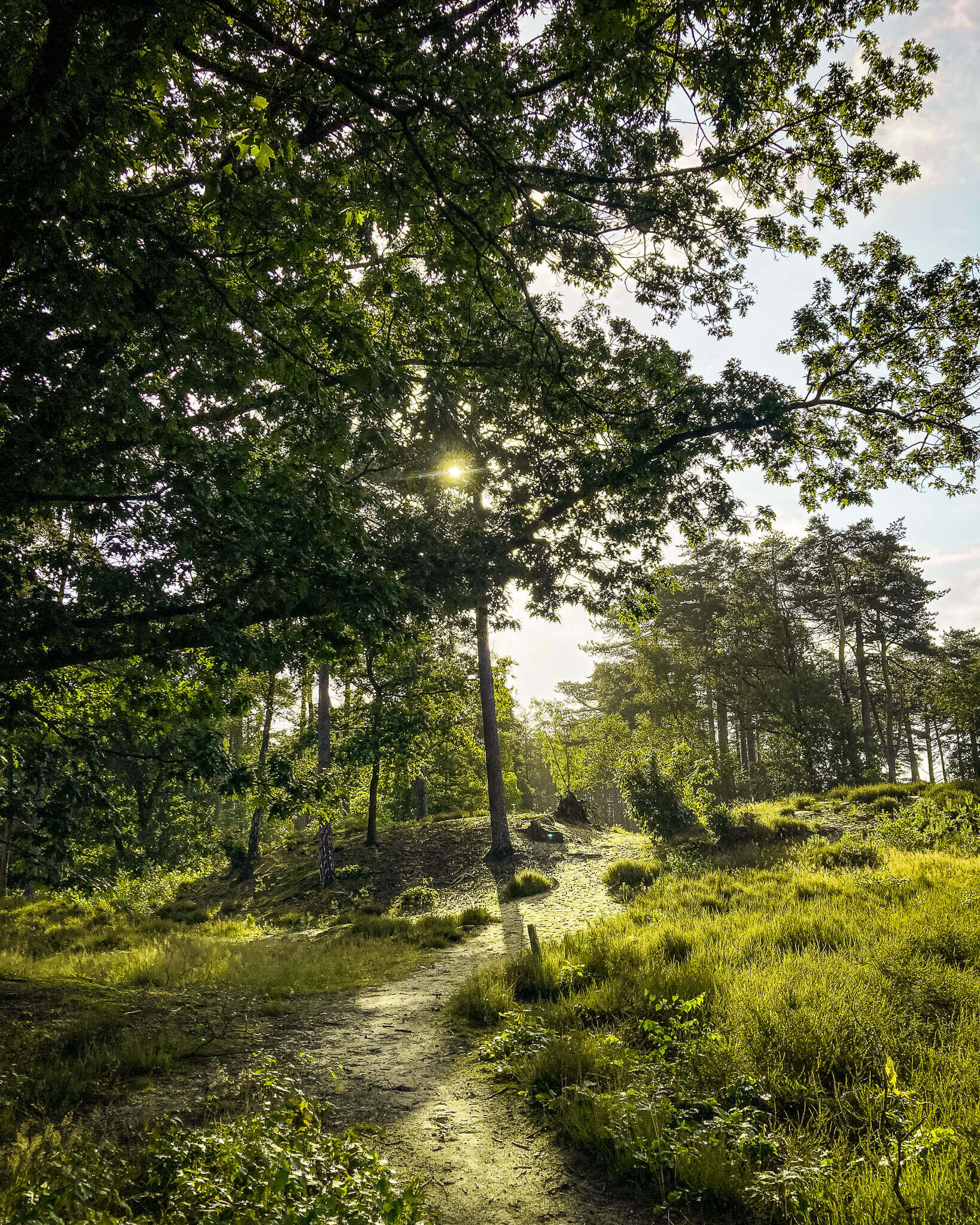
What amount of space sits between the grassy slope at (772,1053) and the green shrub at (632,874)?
640cm

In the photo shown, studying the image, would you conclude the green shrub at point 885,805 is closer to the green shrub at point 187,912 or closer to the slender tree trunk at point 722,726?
the slender tree trunk at point 722,726

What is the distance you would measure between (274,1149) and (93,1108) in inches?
72.1

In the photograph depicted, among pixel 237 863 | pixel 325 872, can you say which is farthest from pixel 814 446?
pixel 237 863

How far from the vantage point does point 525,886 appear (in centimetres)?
1580

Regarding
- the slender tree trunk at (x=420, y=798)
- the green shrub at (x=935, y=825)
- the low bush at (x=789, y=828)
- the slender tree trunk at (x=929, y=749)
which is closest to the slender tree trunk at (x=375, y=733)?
the slender tree trunk at (x=420, y=798)

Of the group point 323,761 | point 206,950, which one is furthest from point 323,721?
point 206,950

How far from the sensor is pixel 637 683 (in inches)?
1282

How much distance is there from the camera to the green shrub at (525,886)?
15578mm

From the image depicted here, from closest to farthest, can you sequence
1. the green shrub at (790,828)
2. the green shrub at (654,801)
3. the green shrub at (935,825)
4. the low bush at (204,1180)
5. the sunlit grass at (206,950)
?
the low bush at (204,1180) → the sunlit grass at (206,950) → the green shrub at (935,825) → the green shrub at (790,828) → the green shrub at (654,801)

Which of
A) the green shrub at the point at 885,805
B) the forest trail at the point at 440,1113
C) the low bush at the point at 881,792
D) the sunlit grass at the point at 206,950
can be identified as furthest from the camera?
the low bush at the point at 881,792

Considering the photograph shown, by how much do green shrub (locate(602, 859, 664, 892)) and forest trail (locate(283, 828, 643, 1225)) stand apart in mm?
6892

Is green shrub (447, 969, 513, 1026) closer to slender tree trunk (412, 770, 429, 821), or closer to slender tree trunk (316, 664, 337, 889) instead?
slender tree trunk (316, 664, 337, 889)

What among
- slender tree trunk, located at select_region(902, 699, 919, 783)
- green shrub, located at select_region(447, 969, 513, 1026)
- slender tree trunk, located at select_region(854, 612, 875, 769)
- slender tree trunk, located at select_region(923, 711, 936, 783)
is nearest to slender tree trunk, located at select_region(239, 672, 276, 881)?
green shrub, located at select_region(447, 969, 513, 1026)

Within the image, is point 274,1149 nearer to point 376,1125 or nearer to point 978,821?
point 376,1125
